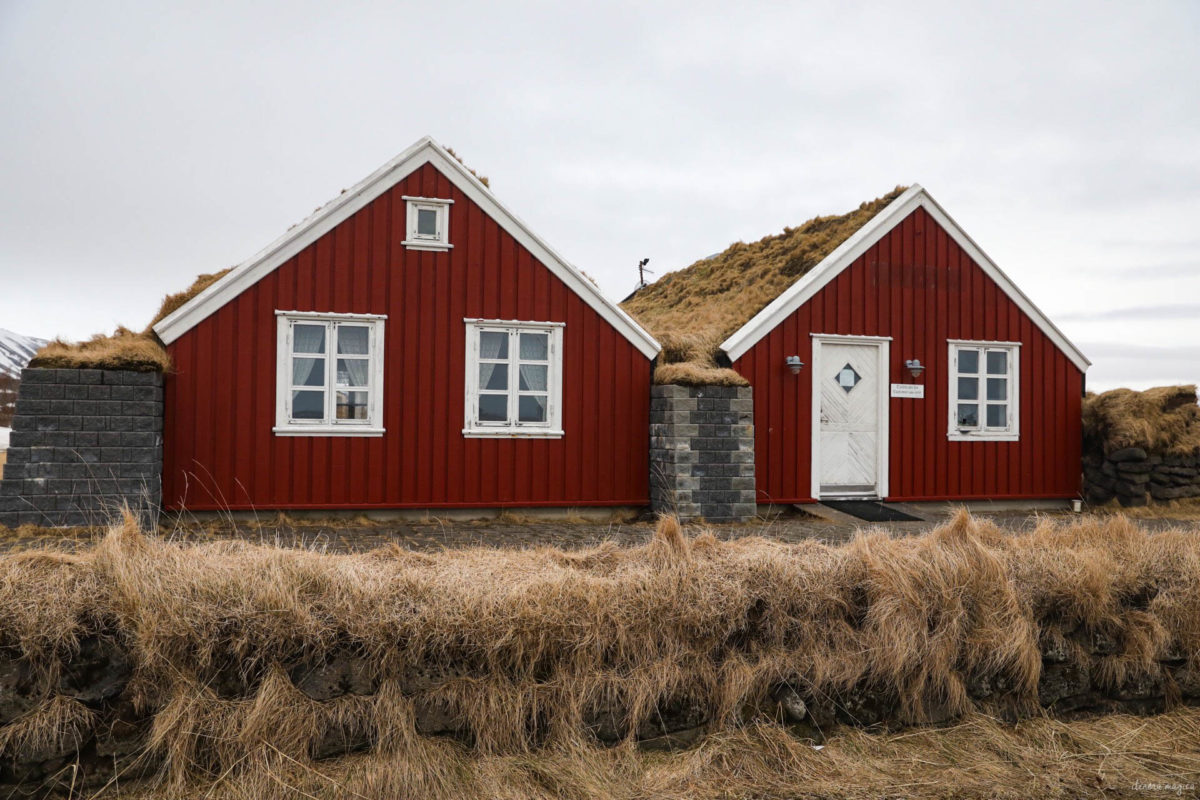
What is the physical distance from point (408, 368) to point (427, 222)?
1987 mm

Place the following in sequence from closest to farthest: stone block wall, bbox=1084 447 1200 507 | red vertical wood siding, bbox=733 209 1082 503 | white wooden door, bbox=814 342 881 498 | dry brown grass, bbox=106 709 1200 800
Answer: dry brown grass, bbox=106 709 1200 800 → red vertical wood siding, bbox=733 209 1082 503 → white wooden door, bbox=814 342 881 498 → stone block wall, bbox=1084 447 1200 507

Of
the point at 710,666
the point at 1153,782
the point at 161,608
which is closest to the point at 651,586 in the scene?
the point at 710,666

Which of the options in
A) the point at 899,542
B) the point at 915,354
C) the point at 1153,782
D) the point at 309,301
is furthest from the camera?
the point at 915,354

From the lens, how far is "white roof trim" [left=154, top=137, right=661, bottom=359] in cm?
1100

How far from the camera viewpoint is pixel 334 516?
11.5m

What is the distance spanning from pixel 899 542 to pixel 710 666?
2046 millimetres

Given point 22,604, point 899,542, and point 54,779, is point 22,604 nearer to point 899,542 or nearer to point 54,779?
point 54,779

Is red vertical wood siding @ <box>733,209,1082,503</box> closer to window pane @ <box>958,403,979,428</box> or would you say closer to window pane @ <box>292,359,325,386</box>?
window pane @ <box>958,403,979,428</box>

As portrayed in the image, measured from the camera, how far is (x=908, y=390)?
45.6ft

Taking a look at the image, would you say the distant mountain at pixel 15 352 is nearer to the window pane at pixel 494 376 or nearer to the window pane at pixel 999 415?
the window pane at pixel 494 376

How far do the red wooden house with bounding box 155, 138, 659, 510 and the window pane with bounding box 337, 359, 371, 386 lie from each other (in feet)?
0.08

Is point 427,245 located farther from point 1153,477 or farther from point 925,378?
point 1153,477

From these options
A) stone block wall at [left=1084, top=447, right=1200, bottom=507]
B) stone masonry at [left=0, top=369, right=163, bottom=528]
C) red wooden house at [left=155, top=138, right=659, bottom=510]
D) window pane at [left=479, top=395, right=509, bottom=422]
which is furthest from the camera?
stone block wall at [left=1084, top=447, right=1200, bottom=507]

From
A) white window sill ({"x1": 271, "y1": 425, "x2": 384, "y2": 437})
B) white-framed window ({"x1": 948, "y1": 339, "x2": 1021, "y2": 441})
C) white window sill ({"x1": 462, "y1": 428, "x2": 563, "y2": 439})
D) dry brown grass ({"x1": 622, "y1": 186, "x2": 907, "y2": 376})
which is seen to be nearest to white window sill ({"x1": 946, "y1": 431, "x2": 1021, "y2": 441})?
white-framed window ({"x1": 948, "y1": 339, "x2": 1021, "y2": 441})
